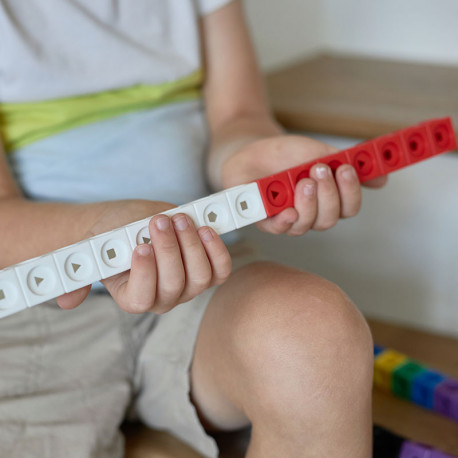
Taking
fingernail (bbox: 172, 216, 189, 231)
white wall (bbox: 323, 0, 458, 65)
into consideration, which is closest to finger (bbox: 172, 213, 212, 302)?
fingernail (bbox: 172, 216, 189, 231)

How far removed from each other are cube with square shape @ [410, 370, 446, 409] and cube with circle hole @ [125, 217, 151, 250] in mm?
421

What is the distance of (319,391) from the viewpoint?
49 cm

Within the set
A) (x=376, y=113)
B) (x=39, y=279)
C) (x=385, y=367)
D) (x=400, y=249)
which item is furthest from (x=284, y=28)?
(x=39, y=279)

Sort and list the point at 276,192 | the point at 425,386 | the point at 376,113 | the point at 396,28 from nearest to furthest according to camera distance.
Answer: the point at 276,192 → the point at 425,386 → the point at 376,113 → the point at 396,28

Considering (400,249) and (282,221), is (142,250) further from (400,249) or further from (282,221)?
(400,249)

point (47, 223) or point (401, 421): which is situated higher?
point (47, 223)

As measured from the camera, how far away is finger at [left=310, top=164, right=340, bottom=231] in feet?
1.76

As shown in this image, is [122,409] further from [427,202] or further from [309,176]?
[427,202]

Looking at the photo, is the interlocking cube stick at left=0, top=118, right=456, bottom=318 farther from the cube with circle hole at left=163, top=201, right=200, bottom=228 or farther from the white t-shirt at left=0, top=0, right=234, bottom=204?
the white t-shirt at left=0, top=0, right=234, bottom=204

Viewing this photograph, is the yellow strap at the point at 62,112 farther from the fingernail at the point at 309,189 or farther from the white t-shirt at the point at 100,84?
the fingernail at the point at 309,189

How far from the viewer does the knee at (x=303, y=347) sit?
50 centimetres

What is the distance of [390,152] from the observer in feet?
1.91

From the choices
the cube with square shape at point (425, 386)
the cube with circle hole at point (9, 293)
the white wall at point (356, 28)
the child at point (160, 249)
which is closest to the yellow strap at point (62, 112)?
the child at point (160, 249)

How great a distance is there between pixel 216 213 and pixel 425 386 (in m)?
0.38
